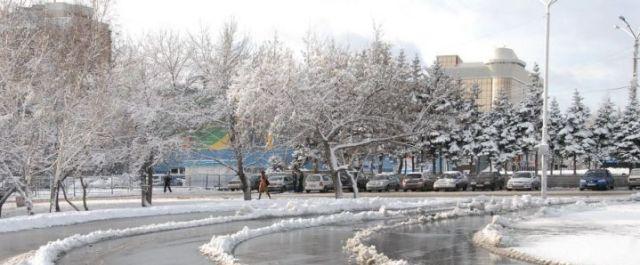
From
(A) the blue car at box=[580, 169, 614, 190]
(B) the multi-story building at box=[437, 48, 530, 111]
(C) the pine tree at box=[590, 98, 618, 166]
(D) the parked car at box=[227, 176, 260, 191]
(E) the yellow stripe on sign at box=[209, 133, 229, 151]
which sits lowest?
(D) the parked car at box=[227, 176, 260, 191]

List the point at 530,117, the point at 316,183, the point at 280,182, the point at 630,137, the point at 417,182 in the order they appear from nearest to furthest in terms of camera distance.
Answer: the point at 316,183 → the point at 280,182 → the point at 417,182 → the point at 530,117 → the point at 630,137

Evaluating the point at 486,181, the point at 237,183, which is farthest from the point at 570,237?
the point at 237,183

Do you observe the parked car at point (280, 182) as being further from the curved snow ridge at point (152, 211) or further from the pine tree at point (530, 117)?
the pine tree at point (530, 117)

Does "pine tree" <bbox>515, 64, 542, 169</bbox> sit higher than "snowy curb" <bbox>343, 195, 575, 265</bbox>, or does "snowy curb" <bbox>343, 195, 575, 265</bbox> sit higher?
"pine tree" <bbox>515, 64, 542, 169</bbox>

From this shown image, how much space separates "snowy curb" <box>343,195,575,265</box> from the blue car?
689 inches

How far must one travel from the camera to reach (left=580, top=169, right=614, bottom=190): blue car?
48.8 m

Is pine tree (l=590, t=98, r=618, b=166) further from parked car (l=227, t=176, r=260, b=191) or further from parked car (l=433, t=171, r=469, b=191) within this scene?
parked car (l=227, t=176, r=260, b=191)

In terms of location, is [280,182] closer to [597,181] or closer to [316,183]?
[316,183]

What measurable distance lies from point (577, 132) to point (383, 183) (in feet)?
74.6

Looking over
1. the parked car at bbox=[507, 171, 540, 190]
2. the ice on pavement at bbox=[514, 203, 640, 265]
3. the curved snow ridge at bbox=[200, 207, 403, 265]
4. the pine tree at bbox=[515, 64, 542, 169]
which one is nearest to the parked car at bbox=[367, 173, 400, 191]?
the parked car at bbox=[507, 171, 540, 190]

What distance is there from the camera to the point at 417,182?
5312 centimetres

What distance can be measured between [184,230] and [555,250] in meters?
10.0

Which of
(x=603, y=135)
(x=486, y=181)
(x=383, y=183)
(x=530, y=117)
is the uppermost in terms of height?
(x=530, y=117)

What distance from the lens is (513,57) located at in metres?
140
